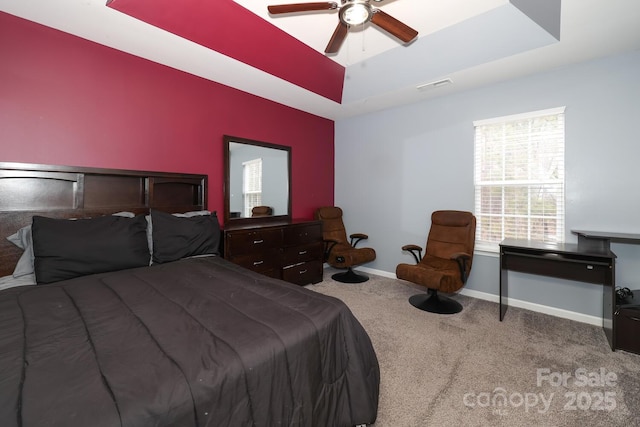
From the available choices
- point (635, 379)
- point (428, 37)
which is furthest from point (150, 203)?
point (635, 379)

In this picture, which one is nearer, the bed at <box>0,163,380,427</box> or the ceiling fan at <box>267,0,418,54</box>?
the bed at <box>0,163,380,427</box>

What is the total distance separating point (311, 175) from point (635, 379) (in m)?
3.99

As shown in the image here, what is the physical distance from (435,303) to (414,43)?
292cm

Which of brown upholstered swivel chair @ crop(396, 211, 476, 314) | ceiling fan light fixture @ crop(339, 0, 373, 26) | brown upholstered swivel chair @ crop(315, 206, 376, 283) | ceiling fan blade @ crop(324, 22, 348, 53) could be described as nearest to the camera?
ceiling fan light fixture @ crop(339, 0, 373, 26)

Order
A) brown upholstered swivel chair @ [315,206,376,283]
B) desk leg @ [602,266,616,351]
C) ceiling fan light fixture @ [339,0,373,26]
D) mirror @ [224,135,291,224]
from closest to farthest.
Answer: ceiling fan light fixture @ [339,0,373,26]
desk leg @ [602,266,616,351]
mirror @ [224,135,291,224]
brown upholstered swivel chair @ [315,206,376,283]

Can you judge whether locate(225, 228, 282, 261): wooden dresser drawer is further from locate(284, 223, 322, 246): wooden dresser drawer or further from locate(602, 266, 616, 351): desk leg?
locate(602, 266, 616, 351): desk leg

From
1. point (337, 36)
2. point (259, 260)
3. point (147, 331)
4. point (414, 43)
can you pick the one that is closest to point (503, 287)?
point (259, 260)

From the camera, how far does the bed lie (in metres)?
0.84

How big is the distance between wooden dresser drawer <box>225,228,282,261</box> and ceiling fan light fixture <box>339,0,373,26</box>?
7.22 ft

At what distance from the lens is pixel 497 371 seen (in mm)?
2025

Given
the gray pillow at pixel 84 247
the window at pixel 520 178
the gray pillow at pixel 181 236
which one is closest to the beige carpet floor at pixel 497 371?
the window at pixel 520 178

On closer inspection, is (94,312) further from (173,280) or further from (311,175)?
(311,175)

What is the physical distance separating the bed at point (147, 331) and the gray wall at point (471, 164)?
2.71 metres

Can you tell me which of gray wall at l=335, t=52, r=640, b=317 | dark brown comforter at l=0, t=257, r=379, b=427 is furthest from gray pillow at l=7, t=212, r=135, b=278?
gray wall at l=335, t=52, r=640, b=317
